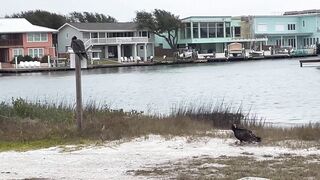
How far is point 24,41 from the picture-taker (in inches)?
3748

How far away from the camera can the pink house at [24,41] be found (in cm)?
9512

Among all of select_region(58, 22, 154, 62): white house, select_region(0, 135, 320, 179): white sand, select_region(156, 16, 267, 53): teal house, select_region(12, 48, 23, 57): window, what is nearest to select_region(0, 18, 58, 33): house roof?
select_region(12, 48, 23, 57): window

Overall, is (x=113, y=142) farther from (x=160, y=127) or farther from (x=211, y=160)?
(x=211, y=160)

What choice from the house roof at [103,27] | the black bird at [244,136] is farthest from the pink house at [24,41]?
the black bird at [244,136]

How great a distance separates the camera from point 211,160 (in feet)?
34.1

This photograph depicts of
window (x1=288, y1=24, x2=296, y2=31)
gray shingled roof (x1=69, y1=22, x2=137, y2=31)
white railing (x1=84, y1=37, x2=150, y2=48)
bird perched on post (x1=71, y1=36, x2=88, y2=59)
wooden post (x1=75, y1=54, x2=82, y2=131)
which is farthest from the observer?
window (x1=288, y1=24, x2=296, y2=31)

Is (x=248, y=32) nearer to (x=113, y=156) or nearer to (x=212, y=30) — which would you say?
(x=212, y=30)

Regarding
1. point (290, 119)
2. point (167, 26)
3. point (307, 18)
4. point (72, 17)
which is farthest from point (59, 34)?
point (290, 119)

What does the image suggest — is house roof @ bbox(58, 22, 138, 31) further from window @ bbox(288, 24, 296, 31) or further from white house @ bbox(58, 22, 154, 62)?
window @ bbox(288, 24, 296, 31)

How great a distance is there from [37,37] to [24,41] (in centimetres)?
236

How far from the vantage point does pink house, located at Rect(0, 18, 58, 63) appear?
95125mm

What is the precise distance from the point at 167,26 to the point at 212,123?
290ft

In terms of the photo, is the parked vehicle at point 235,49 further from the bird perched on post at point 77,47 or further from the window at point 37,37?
the bird perched on post at point 77,47

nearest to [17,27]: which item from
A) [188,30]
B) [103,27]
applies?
[103,27]
